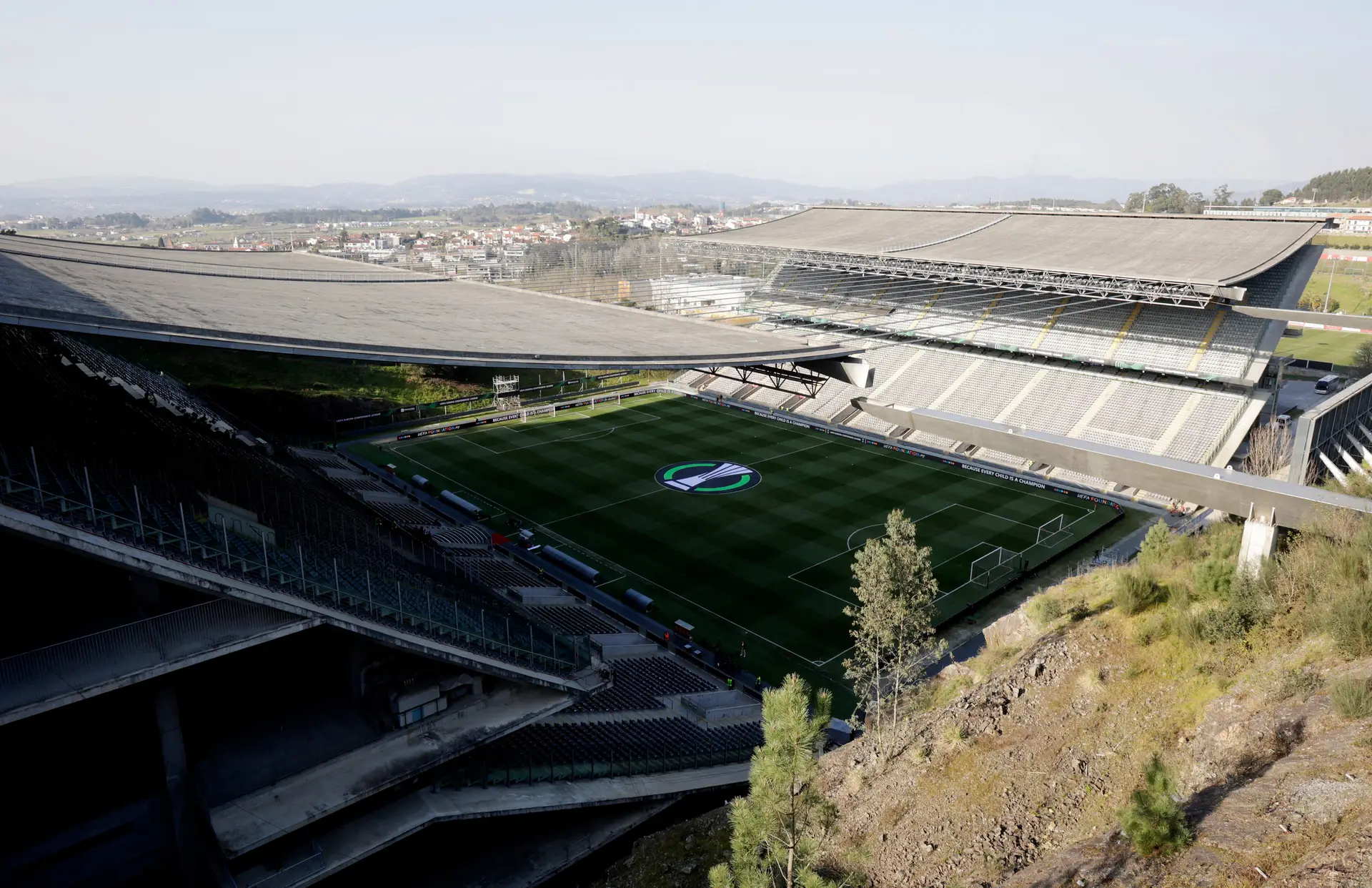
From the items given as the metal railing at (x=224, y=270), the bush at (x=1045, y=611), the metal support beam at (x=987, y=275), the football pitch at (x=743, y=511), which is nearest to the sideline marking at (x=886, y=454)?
the football pitch at (x=743, y=511)

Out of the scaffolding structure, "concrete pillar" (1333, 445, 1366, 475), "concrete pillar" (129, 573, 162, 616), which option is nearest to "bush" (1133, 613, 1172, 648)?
"concrete pillar" (1333, 445, 1366, 475)

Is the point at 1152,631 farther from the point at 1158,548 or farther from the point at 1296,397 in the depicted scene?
the point at 1296,397

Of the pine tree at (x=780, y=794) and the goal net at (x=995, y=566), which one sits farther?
the goal net at (x=995, y=566)

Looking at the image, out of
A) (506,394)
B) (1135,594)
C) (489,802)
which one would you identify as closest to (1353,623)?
(1135,594)

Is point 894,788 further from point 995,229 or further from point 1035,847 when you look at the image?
point 995,229

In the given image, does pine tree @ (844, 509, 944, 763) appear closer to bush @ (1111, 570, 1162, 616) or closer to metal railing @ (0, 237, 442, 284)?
bush @ (1111, 570, 1162, 616)

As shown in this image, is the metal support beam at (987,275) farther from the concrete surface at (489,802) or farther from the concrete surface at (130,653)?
the concrete surface at (130,653)

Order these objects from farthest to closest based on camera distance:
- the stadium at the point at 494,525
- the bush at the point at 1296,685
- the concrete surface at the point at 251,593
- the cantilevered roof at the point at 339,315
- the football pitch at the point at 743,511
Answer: the football pitch at the point at 743,511 → the cantilevered roof at the point at 339,315 → the stadium at the point at 494,525 → the concrete surface at the point at 251,593 → the bush at the point at 1296,685
